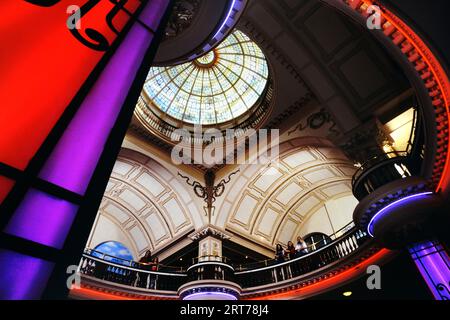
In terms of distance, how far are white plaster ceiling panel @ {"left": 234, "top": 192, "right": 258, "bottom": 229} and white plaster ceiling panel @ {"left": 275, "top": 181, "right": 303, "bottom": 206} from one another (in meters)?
1.37

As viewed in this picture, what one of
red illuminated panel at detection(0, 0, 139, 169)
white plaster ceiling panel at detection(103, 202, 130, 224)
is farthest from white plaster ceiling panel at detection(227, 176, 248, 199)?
red illuminated panel at detection(0, 0, 139, 169)

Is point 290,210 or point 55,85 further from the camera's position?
point 290,210

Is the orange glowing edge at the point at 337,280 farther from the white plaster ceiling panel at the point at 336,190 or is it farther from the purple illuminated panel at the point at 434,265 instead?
the white plaster ceiling panel at the point at 336,190

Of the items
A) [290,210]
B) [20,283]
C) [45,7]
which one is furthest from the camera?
[290,210]

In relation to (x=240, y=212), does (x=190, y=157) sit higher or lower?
higher

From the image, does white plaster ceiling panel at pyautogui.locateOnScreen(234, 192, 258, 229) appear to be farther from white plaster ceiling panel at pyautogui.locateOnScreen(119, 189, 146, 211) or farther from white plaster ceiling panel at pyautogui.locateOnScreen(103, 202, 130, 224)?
white plaster ceiling panel at pyautogui.locateOnScreen(103, 202, 130, 224)

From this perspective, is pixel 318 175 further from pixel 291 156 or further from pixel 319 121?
pixel 319 121

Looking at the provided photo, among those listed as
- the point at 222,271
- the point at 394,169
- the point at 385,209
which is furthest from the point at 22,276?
the point at 222,271

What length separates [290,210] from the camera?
15906 mm

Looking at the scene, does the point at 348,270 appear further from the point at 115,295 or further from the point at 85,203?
the point at 85,203

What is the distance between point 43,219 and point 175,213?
554 inches
